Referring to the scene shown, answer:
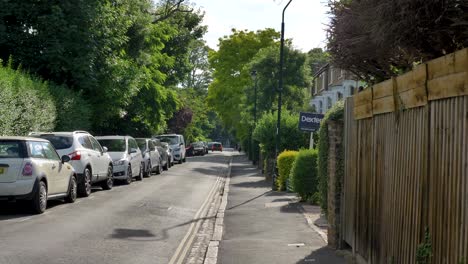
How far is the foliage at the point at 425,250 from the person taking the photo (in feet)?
16.5

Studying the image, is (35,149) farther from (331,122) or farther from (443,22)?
(443,22)

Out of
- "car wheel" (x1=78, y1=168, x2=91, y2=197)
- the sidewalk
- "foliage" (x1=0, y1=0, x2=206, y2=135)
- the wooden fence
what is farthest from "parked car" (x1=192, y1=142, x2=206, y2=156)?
the wooden fence

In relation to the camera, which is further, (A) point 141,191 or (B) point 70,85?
(B) point 70,85

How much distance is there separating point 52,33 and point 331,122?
1739 centimetres

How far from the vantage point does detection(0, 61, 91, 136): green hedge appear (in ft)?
55.0

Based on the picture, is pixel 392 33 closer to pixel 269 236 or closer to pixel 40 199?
pixel 269 236

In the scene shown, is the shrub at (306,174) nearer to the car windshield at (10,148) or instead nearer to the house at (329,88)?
the car windshield at (10,148)

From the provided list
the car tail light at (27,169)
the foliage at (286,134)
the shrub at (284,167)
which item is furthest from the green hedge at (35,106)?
the shrub at (284,167)

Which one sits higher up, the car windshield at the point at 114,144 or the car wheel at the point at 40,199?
the car windshield at the point at 114,144

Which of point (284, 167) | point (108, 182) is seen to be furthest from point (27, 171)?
point (284, 167)

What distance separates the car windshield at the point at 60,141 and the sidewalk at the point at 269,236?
15.4 feet

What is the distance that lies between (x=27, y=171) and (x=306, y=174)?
7408 millimetres

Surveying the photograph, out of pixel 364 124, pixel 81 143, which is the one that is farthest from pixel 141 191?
pixel 364 124

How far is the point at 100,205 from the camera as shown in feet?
52.4
